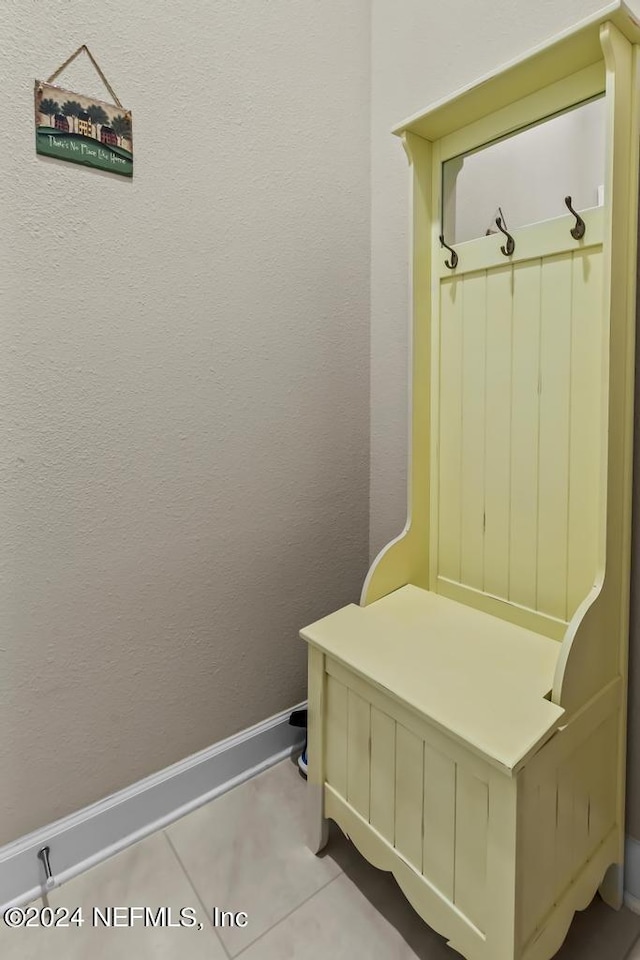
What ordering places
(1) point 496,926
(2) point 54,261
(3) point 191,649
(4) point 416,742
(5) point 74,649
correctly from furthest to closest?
(3) point 191,649
(5) point 74,649
(2) point 54,261
(4) point 416,742
(1) point 496,926

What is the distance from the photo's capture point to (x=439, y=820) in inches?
37.4

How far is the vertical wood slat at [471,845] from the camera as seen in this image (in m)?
0.87

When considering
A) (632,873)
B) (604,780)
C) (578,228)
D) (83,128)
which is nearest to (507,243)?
(578,228)

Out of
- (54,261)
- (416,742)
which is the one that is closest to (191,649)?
(416,742)

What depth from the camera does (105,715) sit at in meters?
1.27

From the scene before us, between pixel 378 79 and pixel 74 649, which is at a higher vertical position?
pixel 378 79

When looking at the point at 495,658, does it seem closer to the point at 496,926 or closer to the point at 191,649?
the point at 496,926

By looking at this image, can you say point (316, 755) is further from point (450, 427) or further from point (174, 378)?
point (174, 378)

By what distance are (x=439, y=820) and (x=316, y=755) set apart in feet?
1.16

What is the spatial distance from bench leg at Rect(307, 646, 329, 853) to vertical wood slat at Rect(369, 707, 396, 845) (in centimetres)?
16

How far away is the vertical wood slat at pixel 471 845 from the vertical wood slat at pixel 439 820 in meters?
0.01

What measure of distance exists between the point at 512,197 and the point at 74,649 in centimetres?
138

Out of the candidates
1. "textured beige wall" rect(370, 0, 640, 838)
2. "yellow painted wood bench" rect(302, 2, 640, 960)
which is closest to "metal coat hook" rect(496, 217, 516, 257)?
"yellow painted wood bench" rect(302, 2, 640, 960)

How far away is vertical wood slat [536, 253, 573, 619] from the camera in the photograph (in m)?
1.05
